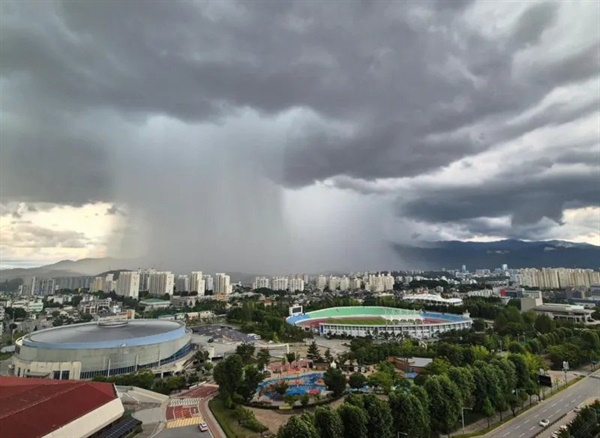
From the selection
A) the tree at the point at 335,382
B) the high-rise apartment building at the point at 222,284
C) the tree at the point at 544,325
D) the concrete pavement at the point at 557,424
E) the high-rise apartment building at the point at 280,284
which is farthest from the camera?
the high-rise apartment building at the point at 280,284

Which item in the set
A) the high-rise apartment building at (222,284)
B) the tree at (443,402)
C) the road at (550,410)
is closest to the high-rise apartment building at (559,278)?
the road at (550,410)

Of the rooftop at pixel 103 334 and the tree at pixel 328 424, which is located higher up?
the rooftop at pixel 103 334

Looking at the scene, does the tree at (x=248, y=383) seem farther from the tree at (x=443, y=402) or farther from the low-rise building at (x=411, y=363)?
the low-rise building at (x=411, y=363)

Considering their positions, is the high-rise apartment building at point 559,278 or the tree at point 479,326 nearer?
the tree at point 479,326

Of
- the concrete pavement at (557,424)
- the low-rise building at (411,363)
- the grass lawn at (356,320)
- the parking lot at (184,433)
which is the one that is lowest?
the parking lot at (184,433)

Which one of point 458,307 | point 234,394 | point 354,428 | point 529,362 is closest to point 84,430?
point 234,394

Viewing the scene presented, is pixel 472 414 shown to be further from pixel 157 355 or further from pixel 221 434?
pixel 157 355
